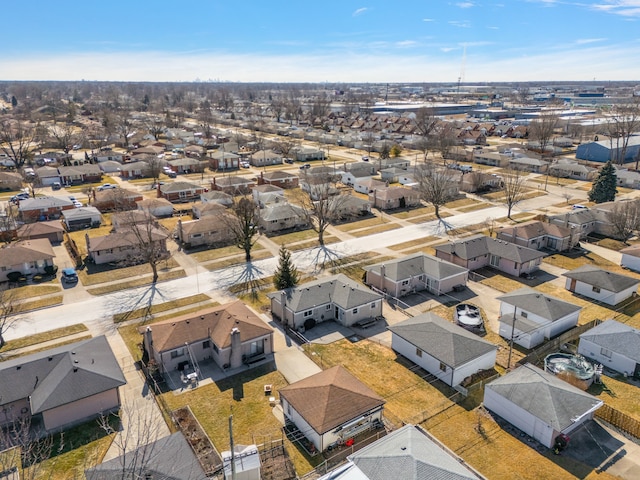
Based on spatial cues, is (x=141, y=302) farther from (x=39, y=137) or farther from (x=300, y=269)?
(x=39, y=137)

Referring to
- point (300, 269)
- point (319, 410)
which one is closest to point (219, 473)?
point (319, 410)

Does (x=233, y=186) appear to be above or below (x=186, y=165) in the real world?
below

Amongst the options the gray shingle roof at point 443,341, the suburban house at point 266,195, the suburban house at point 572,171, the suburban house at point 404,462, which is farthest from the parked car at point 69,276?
the suburban house at point 572,171

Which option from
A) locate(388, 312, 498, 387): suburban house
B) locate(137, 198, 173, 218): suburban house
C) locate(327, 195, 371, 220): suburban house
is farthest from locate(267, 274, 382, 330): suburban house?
locate(137, 198, 173, 218): suburban house

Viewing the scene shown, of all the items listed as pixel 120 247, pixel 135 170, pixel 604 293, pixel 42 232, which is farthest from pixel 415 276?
pixel 135 170

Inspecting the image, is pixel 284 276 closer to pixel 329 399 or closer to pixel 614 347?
pixel 329 399

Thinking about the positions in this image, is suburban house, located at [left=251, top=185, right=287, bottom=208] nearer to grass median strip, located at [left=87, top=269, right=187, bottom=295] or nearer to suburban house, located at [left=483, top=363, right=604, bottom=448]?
grass median strip, located at [left=87, top=269, right=187, bottom=295]
